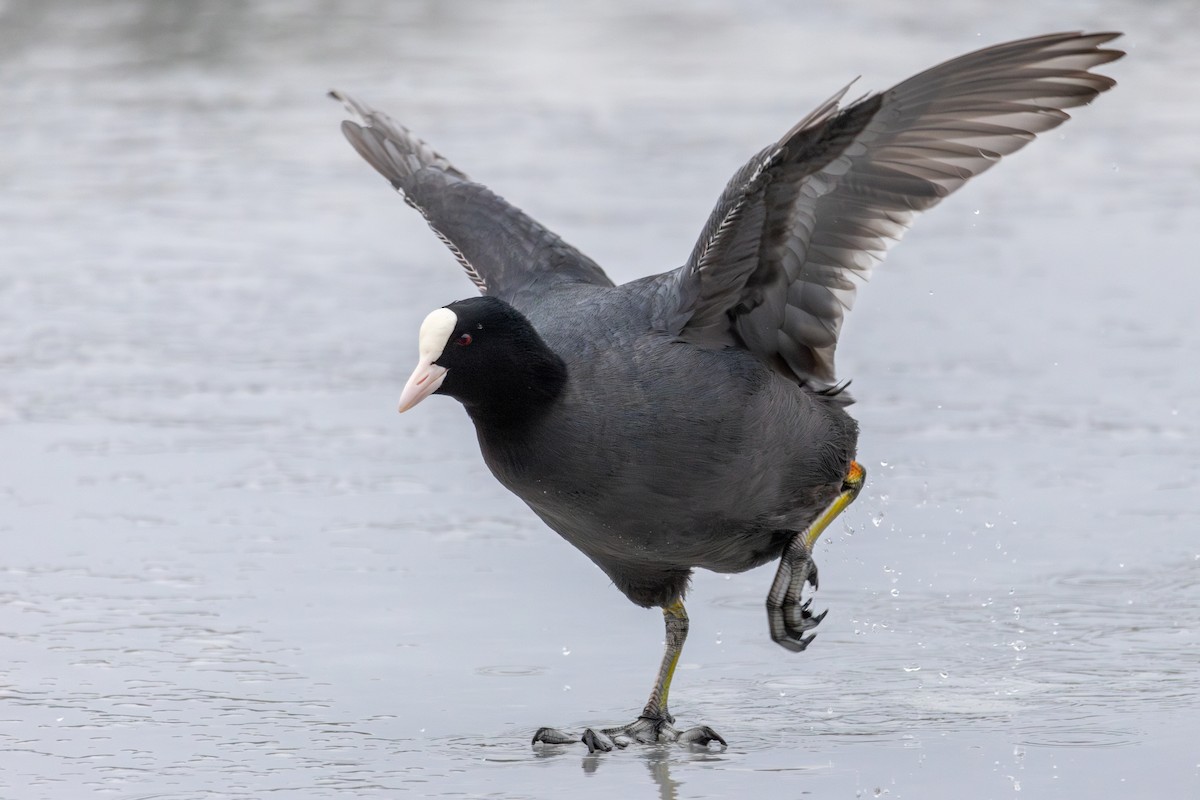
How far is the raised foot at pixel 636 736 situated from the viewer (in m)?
4.09

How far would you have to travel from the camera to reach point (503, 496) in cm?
615

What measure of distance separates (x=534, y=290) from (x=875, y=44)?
10.1 m

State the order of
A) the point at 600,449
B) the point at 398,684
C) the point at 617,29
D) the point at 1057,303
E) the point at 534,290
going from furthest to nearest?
the point at 617,29 < the point at 1057,303 < the point at 534,290 < the point at 398,684 < the point at 600,449

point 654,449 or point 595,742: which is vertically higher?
point 654,449

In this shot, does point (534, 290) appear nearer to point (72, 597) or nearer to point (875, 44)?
point (72, 597)

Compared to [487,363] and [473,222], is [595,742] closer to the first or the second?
[487,363]

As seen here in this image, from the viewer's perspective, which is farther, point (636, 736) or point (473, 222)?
point (473, 222)

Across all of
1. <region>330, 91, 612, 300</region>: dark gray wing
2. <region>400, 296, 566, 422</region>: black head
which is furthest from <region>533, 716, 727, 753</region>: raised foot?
<region>330, 91, 612, 300</region>: dark gray wing

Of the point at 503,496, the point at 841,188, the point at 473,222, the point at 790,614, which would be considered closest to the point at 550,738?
the point at 790,614

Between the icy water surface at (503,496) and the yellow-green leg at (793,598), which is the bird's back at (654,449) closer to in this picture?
the yellow-green leg at (793,598)

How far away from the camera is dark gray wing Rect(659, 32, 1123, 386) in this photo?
Answer: 4.07m

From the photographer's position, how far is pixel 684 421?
165 inches

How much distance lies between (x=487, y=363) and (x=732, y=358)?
0.69 meters

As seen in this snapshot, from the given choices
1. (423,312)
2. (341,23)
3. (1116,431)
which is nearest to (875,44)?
(341,23)
